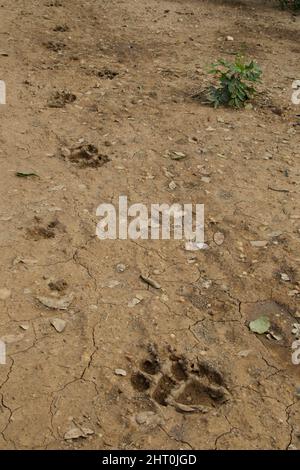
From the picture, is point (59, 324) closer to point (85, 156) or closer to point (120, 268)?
point (120, 268)

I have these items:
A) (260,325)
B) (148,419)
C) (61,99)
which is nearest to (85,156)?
(61,99)

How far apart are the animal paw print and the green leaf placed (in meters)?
0.37

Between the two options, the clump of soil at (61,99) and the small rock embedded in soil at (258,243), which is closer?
the small rock embedded in soil at (258,243)

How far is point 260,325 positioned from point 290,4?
647 centimetres

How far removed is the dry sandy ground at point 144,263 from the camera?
7.91ft

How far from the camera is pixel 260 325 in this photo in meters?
2.89

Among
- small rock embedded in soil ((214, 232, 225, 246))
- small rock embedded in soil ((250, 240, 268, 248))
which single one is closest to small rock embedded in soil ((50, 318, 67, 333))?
small rock embedded in soil ((214, 232, 225, 246))

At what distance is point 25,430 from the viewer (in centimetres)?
230

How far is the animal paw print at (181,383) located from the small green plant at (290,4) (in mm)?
6654

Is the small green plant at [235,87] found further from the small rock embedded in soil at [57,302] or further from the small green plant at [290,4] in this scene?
the small green plant at [290,4]

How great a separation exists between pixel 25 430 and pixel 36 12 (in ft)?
20.2

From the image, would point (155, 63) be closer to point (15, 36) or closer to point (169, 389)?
point (15, 36)

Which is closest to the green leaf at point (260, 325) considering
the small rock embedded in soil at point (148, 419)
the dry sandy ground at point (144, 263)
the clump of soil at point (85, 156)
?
the dry sandy ground at point (144, 263)

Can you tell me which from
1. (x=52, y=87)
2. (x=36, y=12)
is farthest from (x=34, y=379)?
(x=36, y=12)
